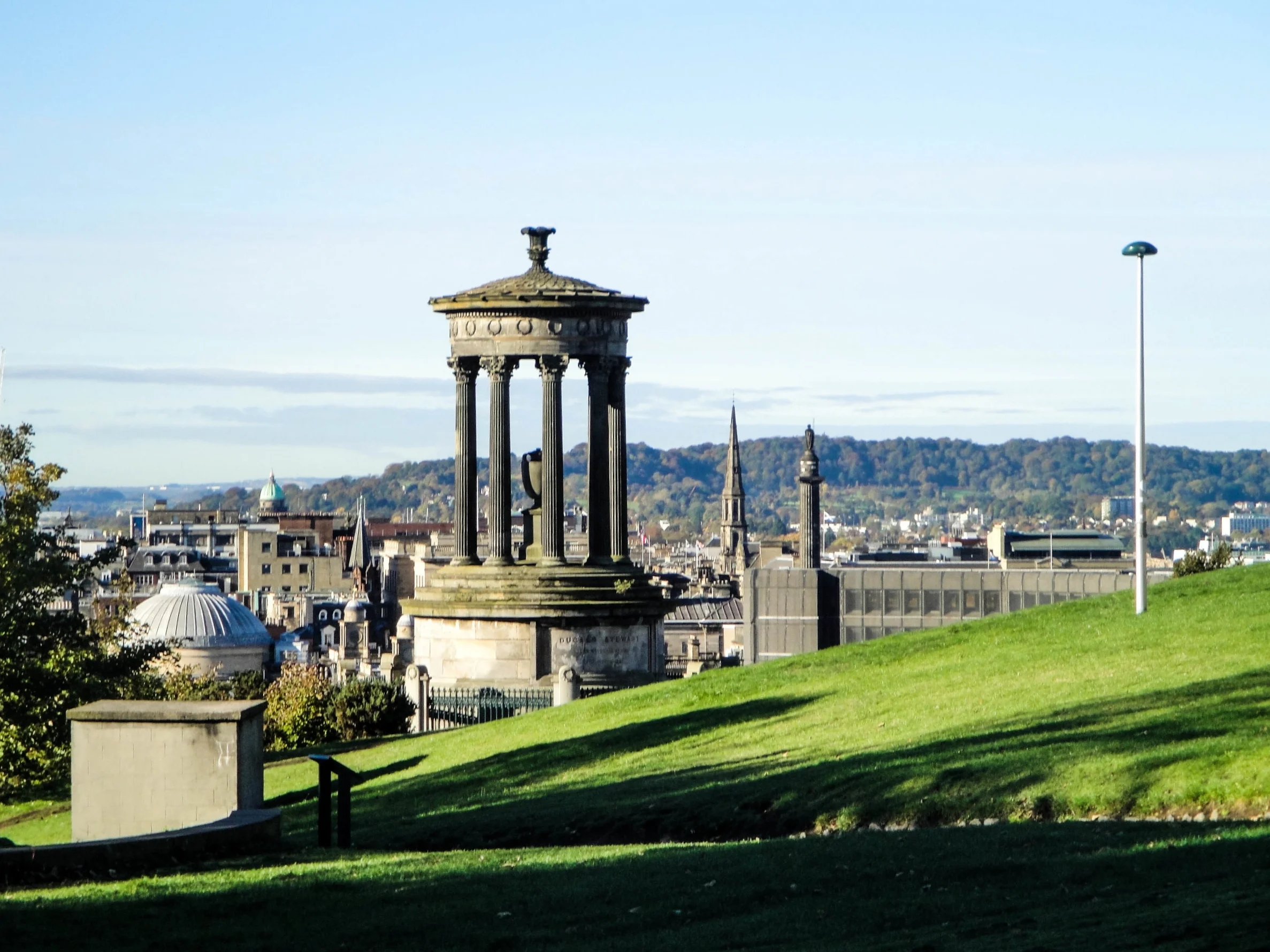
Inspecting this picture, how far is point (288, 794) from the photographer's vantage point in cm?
2670

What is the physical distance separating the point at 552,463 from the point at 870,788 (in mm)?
17184

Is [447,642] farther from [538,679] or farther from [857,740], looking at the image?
[857,740]

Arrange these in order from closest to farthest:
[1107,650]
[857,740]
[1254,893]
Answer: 1. [1254,893]
2. [857,740]
3. [1107,650]

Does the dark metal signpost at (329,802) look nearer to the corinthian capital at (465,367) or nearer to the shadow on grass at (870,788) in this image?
the shadow on grass at (870,788)

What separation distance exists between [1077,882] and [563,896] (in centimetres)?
358

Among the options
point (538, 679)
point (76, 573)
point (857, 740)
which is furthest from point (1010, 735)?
point (76, 573)

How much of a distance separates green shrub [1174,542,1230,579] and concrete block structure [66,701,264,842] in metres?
25.9

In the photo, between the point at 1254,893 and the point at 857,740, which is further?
the point at 857,740

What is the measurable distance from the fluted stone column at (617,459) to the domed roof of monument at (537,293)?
1.11 meters

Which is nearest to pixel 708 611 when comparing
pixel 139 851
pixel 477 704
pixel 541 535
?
pixel 541 535

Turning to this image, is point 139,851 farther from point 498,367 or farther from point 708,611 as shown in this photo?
point 708,611

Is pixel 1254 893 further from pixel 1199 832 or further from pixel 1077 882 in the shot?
pixel 1199 832

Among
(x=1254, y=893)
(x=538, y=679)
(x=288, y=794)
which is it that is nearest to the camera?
(x=1254, y=893)

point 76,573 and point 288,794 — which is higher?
point 76,573
